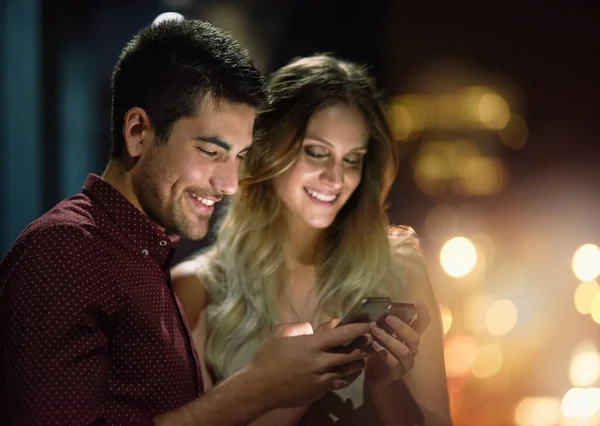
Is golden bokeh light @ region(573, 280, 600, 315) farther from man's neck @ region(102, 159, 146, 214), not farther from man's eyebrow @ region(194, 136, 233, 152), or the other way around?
man's neck @ region(102, 159, 146, 214)

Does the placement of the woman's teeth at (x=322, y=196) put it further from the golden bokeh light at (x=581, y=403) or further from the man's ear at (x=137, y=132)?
the golden bokeh light at (x=581, y=403)

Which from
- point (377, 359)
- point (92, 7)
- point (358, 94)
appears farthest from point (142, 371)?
point (92, 7)

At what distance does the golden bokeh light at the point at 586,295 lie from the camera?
4219 millimetres

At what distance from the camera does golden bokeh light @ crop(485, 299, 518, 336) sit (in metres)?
4.54

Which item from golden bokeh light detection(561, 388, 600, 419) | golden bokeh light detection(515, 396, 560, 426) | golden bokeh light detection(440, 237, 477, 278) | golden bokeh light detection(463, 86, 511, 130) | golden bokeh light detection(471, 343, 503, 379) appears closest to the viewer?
golden bokeh light detection(561, 388, 600, 419)

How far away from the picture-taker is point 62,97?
2.86m

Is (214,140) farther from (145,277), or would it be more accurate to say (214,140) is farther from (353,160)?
(353,160)

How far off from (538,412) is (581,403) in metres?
0.28

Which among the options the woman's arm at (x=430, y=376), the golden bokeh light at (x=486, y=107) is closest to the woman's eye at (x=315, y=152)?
the woman's arm at (x=430, y=376)

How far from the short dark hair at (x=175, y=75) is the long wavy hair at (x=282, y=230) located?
638 mm

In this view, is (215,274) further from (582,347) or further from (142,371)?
(582,347)

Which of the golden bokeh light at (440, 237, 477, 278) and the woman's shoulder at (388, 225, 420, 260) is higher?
the woman's shoulder at (388, 225, 420, 260)

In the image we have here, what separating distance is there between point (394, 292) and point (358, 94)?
62 cm

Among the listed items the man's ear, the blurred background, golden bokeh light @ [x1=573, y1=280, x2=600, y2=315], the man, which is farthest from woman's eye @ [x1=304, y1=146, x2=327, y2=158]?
golden bokeh light @ [x1=573, y1=280, x2=600, y2=315]
